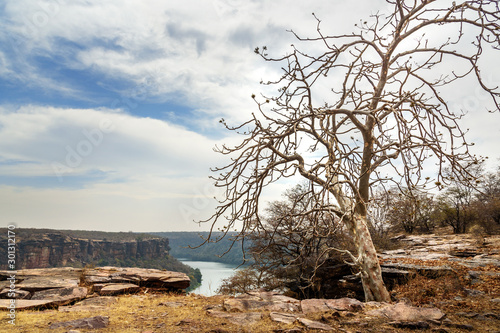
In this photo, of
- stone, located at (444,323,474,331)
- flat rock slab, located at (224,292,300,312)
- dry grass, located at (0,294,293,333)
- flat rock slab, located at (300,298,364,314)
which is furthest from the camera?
flat rock slab, located at (224,292,300,312)

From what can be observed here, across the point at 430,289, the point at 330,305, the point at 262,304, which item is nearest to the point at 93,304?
the point at 262,304

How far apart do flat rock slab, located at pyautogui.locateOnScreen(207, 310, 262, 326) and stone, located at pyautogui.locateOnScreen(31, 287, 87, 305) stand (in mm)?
3799

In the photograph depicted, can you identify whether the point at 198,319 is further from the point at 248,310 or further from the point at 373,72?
the point at 373,72

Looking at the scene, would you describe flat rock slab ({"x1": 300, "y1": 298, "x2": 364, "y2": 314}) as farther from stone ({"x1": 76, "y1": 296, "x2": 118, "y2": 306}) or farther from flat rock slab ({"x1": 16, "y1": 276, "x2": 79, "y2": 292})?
flat rock slab ({"x1": 16, "y1": 276, "x2": 79, "y2": 292})

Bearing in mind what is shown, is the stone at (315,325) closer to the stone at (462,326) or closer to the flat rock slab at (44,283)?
the stone at (462,326)

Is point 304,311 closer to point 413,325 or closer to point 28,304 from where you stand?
point 413,325

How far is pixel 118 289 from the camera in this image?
26.3 ft

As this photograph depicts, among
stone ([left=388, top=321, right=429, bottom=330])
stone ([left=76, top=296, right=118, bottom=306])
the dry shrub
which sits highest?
stone ([left=388, top=321, right=429, bottom=330])

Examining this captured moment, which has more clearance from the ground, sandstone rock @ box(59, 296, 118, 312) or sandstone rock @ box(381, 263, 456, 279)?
sandstone rock @ box(381, 263, 456, 279)

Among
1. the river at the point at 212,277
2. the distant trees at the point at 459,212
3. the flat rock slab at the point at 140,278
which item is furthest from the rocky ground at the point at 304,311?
the distant trees at the point at 459,212

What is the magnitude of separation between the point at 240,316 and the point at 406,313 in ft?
9.05

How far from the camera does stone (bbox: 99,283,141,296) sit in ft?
25.7

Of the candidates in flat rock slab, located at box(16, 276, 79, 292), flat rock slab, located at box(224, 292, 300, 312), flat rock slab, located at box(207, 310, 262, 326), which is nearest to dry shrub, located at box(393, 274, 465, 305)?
flat rock slab, located at box(224, 292, 300, 312)

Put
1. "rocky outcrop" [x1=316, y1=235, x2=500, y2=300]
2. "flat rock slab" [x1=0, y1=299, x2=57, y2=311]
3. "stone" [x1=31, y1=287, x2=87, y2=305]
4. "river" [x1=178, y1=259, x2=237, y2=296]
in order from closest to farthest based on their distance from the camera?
"flat rock slab" [x1=0, y1=299, x2=57, y2=311]
"stone" [x1=31, y1=287, x2=87, y2=305]
"rocky outcrop" [x1=316, y1=235, x2=500, y2=300]
"river" [x1=178, y1=259, x2=237, y2=296]
